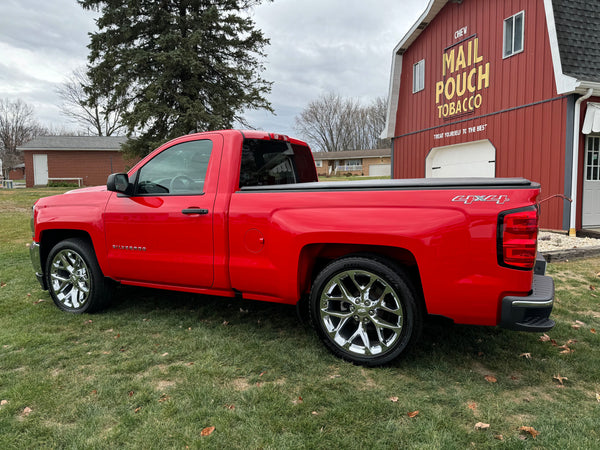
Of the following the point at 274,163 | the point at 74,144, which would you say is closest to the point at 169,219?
the point at 274,163

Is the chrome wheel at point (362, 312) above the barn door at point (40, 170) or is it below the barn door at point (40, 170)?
below

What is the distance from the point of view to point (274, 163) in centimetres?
421

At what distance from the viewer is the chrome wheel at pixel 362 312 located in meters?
3.08

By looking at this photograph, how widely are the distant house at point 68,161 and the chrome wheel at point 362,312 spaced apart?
32.7 meters

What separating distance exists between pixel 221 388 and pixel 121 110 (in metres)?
17.9

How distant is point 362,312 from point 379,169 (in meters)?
48.8

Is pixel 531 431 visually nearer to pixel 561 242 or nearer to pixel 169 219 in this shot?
pixel 169 219

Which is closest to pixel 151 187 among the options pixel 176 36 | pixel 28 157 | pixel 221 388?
pixel 221 388

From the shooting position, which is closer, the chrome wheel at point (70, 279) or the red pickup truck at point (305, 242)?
the red pickup truck at point (305, 242)

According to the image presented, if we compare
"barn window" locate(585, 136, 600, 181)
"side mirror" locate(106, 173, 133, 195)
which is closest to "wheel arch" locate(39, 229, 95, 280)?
"side mirror" locate(106, 173, 133, 195)

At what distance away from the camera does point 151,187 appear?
4.07 metres

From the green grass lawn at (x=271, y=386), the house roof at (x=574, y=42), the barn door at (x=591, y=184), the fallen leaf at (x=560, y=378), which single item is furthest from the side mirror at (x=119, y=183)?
the barn door at (x=591, y=184)

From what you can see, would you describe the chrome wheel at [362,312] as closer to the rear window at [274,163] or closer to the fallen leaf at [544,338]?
the rear window at [274,163]

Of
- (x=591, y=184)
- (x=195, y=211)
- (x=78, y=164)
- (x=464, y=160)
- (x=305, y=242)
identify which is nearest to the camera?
(x=305, y=242)
